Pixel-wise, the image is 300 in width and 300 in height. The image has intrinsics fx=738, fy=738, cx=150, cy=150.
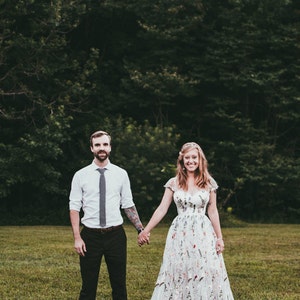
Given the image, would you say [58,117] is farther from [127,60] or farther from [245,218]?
[245,218]

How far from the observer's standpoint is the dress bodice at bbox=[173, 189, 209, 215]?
7.53m

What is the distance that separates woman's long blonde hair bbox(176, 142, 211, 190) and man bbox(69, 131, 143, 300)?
64 cm

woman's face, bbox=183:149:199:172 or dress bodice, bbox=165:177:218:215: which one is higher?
woman's face, bbox=183:149:199:172

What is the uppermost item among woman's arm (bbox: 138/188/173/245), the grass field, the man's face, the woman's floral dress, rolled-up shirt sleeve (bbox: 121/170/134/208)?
the man's face

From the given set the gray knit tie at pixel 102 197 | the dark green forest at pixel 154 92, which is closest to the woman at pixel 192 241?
the gray knit tie at pixel 102 197

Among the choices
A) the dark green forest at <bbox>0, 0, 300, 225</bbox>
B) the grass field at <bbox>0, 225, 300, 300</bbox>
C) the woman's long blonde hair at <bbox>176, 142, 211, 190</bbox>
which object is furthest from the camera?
the dark green forest at <bbox>0, 0, 300, 225</bbox>

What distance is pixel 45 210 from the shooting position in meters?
32.1

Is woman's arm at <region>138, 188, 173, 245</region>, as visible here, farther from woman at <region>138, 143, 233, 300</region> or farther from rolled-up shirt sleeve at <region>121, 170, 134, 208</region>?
rolled-up shirt sleeve at <region>121, 170, 134, 208</region>

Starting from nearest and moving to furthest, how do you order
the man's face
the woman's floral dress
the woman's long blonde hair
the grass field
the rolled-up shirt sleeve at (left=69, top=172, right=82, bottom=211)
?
the man's face < the rolled-up shirt sleeve at (left=69, top=172, right=82, bottom=211) < the woman's floral dress < the woman's long blonde hair < the grass field

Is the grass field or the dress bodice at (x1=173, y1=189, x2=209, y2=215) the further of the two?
the grass field

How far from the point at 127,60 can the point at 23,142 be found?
6.99 metres

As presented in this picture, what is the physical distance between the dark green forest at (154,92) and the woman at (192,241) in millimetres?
21457

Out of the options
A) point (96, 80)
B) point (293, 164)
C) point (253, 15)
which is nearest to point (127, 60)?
point (96, 80)

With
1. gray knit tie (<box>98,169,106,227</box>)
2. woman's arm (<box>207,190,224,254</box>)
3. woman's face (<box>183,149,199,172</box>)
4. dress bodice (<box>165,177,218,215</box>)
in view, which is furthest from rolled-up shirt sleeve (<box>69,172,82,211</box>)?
woman's arm (<box>207,190,224,254</box>)
